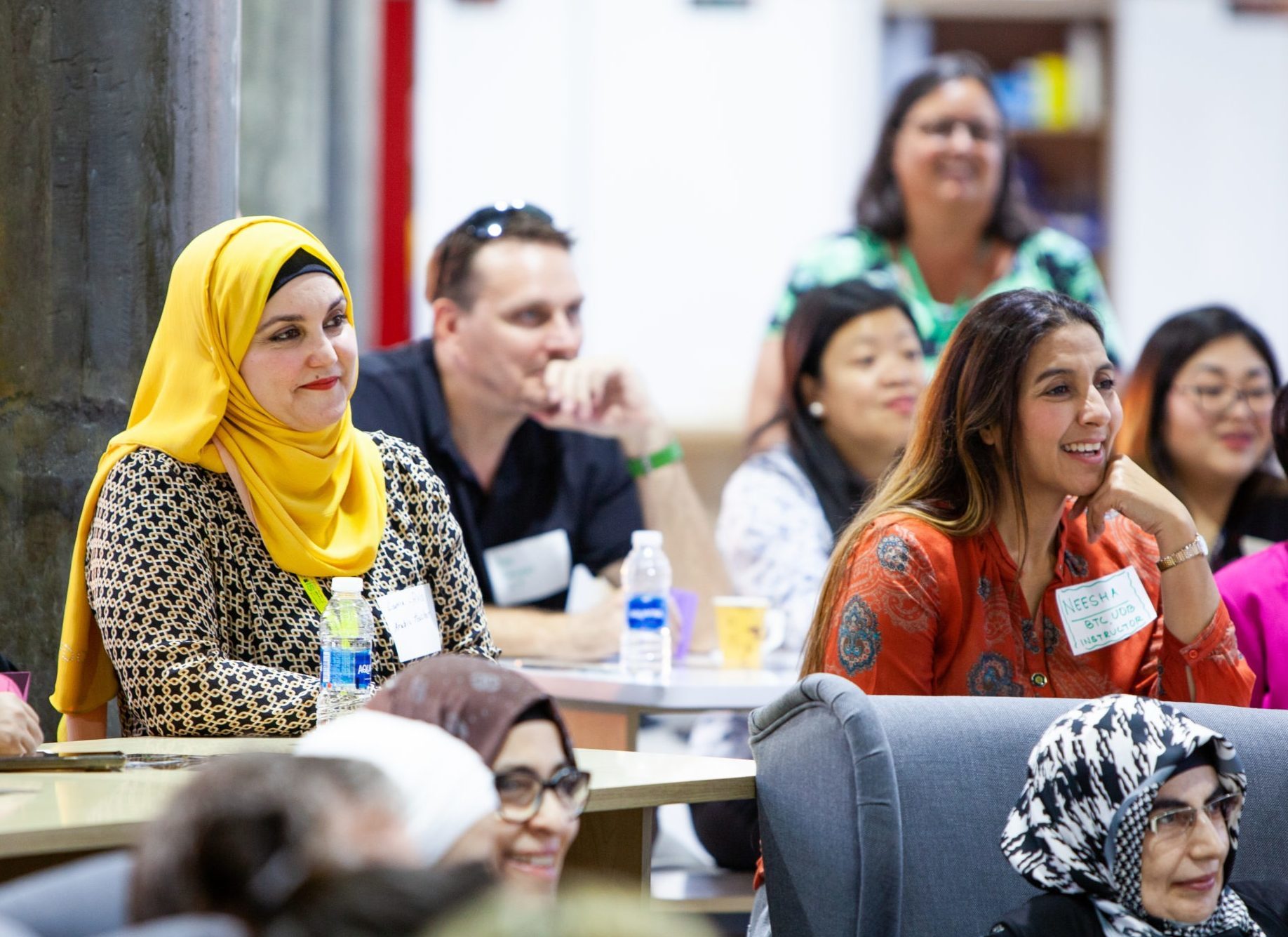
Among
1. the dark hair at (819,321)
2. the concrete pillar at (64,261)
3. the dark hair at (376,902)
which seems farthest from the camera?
the dark hair at (819,321)

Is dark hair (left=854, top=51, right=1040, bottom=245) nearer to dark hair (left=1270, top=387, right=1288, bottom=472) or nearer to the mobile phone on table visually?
dark hair (left=1270, top=387, right=1288, bottom=472)

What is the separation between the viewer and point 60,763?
1.97 metres

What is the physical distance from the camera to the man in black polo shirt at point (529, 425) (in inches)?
148

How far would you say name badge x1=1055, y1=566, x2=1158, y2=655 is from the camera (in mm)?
2543

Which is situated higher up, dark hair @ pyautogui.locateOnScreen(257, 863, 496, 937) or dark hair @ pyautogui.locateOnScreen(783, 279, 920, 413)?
dark hair @ pyautogui.locateOnScreen(783, 279, 920, 413)

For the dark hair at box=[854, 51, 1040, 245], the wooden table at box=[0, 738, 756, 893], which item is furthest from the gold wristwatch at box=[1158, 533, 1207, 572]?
the dark hair at box=[854, 51, 1040, 245]

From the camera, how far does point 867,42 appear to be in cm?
717

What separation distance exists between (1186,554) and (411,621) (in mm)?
1222

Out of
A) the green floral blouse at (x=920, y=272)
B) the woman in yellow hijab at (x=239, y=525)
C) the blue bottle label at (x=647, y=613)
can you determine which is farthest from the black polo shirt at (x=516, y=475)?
the woman in yellow hijab at (x=239, y=525)

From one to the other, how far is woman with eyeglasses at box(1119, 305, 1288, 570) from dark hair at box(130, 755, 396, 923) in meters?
2.97

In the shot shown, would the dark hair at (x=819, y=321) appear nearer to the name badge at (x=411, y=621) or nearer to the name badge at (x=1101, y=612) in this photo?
the name badge at (x=1101, y=612)

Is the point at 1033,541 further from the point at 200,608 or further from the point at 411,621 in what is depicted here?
the point at 200,608

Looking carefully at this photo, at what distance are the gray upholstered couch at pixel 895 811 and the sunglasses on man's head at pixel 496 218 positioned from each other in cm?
205

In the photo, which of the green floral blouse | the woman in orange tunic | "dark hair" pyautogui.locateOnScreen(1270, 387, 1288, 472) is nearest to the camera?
the woman in orange tunic
